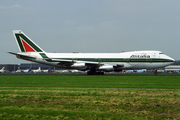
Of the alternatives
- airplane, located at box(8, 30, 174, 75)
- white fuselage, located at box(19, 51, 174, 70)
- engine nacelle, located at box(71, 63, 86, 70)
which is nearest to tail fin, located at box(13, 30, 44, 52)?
airplane, located at box(8, 30, 174, 75)

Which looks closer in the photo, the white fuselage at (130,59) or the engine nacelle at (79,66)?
the engine nacelle at (79,66)

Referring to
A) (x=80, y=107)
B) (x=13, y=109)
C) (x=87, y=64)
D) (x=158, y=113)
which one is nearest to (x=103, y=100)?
(x=80, y=107)

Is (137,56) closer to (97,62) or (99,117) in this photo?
(97,62)

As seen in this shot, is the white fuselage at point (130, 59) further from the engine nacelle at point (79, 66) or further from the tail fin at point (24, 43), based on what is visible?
the tail fin at point (24, 43)

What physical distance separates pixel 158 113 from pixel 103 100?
14.2 ft

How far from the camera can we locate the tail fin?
193 feet

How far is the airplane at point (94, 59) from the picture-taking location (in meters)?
56.2

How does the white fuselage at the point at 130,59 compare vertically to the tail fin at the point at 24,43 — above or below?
below

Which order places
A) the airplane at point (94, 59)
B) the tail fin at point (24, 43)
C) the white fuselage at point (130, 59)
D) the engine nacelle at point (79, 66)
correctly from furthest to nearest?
the tail fin at point (24, 43) < the white fuselage at point (130, 59) < the airplane at point (94, 59) < the engine nacelle at point (79, 66)

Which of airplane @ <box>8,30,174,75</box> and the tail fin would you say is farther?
the tail fin

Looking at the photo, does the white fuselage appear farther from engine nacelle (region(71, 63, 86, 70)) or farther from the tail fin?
the tail fin

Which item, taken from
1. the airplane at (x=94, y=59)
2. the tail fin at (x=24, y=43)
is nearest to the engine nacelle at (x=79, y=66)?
the airplane at (x=94, y=59)

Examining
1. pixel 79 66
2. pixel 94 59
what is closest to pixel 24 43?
pixel 79 66

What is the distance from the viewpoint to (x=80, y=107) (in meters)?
13.4
